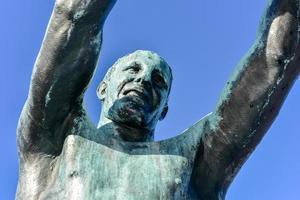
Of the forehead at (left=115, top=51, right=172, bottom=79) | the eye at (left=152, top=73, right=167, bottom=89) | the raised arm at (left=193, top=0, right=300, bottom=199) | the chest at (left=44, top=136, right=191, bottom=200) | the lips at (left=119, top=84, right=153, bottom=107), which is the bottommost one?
the chest at (left=44, top=136, right=191, bottom=200)

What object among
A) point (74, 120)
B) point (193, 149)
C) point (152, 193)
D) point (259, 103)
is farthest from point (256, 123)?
point (74, 120)

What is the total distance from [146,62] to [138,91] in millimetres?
354

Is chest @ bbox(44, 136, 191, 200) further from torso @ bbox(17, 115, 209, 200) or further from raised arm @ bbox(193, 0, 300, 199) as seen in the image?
raised arm @ bbox(193, 0, 300, 199)

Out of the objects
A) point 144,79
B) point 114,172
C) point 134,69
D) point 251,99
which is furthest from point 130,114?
point 251,99

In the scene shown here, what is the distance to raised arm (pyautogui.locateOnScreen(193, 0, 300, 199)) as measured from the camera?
624cm

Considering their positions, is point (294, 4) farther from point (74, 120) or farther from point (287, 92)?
point (74, 120)

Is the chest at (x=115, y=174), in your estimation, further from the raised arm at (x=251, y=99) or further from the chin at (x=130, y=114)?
the chin at (x=130, y=114)

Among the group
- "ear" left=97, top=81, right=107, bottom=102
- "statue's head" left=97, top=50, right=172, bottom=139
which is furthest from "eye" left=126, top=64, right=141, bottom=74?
"ear" left=97, top=81, right=107, bottom=102

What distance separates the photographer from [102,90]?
7.92m

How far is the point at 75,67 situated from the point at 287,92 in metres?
1.76

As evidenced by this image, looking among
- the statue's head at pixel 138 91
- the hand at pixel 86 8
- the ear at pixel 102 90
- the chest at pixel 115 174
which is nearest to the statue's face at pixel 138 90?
the statue's head at pixel 138 91

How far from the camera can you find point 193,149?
22.2 feet

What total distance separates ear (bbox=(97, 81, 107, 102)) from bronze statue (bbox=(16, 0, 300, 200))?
0.83 metres

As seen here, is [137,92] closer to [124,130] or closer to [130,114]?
[130,114]
